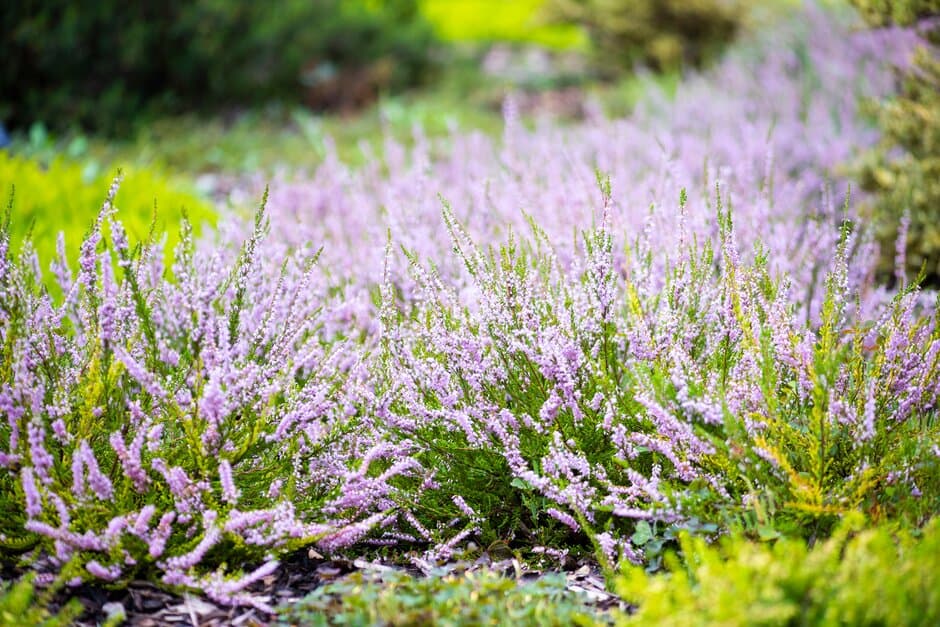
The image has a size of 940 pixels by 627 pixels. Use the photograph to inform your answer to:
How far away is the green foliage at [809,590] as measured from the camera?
1526mm

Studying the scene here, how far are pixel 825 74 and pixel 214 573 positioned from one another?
612cm

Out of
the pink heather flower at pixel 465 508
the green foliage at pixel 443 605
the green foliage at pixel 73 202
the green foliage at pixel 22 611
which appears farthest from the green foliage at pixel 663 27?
the green foliage at pixel 22 611

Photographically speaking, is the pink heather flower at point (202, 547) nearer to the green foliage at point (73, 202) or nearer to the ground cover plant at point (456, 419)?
the ground cover plant at point (456, 419)

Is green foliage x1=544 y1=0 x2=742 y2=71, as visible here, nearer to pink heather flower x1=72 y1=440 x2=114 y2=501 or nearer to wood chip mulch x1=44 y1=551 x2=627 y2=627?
wood chip mulch x1=44 y1=551 x2=627 y2=627

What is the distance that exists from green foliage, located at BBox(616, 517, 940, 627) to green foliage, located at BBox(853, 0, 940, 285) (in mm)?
2758

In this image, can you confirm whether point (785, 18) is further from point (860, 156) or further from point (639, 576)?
point (639, 576)

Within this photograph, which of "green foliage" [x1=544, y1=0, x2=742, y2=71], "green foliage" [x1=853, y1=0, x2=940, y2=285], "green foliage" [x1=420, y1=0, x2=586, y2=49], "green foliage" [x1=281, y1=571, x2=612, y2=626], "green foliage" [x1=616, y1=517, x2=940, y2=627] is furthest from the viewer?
"green foliage" [x1=420, y1=0, x2=586, y2=49]

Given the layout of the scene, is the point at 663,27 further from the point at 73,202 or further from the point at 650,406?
the point at 650,406

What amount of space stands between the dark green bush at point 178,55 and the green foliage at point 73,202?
2.33 metres

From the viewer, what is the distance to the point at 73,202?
197 inches

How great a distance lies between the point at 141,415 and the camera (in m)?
2.21

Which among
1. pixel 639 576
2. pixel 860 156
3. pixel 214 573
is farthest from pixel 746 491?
pixel 860 156

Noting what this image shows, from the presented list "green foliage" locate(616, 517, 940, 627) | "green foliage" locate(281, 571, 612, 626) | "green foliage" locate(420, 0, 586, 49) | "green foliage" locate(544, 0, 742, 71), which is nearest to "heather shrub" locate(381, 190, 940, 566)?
"green foliage" locate(281, 571, 612, 626)

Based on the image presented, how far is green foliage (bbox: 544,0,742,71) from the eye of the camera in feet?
32.7
